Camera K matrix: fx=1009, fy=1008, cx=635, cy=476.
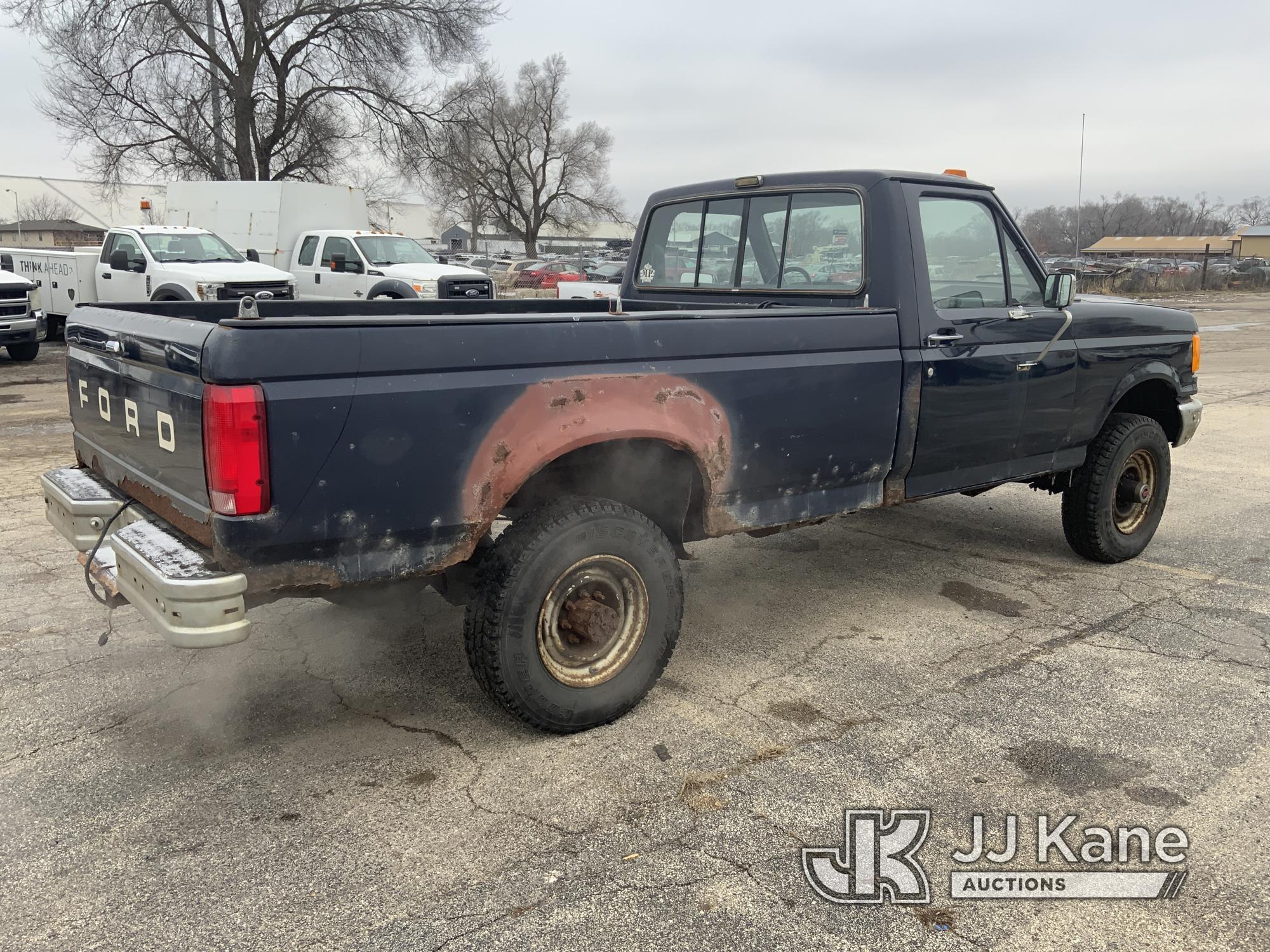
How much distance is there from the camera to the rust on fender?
322cm

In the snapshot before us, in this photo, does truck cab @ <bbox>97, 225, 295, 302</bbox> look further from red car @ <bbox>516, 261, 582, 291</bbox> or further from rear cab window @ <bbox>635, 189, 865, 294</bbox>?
red car @ <bbox>516, 261, 582, 291</bbox>

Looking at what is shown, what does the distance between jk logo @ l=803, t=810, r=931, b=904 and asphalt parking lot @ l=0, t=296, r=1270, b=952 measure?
0.04m

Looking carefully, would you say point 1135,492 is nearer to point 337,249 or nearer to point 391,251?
point 391,251

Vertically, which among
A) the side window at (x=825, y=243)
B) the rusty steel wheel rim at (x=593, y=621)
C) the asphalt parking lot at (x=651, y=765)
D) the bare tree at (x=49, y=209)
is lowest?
the asphalt parking lot at (x=651, y=765)

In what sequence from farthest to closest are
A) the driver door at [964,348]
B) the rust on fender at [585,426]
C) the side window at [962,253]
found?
the side window at [962,253] → the driver door at [964,348] → the rust on fender at [585,426]

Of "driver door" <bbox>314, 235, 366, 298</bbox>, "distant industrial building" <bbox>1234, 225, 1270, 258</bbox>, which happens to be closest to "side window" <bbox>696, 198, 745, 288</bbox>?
"driver door" <bbox>314, 235, 366, 298</bbox>

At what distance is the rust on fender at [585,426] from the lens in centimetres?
322

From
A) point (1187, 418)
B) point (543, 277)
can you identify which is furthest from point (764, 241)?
point (543, 277)

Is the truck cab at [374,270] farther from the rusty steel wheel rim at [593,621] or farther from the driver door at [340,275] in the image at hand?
the rusty steel wheel rim at [593,621]

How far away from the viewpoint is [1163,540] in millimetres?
6191

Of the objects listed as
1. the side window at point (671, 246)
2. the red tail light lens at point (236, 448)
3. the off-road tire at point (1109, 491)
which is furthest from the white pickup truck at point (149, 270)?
the red tail light lens at point (236, 448)

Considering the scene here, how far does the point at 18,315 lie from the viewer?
571 inches

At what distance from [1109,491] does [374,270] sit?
13.6 metres

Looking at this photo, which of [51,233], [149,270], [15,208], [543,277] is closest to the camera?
[149,270]
